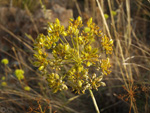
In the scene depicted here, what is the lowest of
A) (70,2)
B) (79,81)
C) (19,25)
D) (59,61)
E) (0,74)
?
(0,74)

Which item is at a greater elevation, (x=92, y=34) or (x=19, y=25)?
(x=19, y=25)

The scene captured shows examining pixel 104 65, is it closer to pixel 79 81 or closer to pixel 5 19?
pixel 79 81

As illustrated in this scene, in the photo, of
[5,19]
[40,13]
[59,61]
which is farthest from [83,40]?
[5,19]

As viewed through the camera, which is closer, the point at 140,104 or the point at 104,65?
the point at 104,65

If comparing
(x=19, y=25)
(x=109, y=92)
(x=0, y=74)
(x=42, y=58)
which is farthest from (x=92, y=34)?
(x=19, y=25)

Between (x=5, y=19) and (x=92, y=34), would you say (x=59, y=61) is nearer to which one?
(x=92, y=34)

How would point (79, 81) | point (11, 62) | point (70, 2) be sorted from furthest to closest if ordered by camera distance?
point (70, 2) → point (11, 62) → point (79, 81)

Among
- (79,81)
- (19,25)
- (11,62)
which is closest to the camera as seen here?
(79,81)
